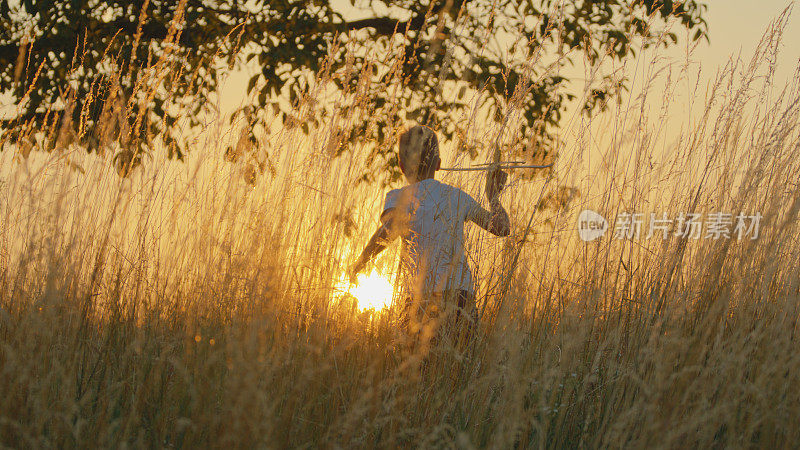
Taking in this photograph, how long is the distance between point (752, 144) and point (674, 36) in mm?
2321

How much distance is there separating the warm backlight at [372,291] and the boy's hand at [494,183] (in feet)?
1.71

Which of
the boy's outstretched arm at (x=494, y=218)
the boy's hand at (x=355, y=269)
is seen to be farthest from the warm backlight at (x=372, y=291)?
the boy's outstretched arm at (x=494, y=218)

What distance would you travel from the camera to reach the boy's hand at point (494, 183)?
2426 mm

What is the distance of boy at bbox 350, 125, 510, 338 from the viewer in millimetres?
1998

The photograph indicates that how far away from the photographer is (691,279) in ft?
Result: 6.91

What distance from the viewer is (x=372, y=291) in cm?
219

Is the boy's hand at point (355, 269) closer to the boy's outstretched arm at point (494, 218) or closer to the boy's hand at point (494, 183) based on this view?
the boy's outstretched arm at point (494, 218)

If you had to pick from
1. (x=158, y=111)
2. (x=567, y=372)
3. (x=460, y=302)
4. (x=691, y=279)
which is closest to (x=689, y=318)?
(x=691, y=279)

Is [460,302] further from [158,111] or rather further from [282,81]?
[158,111]

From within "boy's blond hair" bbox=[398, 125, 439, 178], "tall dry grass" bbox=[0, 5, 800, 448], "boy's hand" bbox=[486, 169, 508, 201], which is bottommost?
"tall dry grass" bbox=[0, 5, 800, 448]

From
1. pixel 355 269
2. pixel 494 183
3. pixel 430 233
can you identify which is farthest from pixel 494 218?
pixel 355 269

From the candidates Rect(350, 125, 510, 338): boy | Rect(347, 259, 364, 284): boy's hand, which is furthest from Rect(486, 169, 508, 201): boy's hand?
Rect(347, 259, 364, 284): boy's hand

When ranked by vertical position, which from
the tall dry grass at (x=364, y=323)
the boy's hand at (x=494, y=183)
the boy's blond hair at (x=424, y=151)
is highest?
the boy's blond hair at (x=424, y=151)

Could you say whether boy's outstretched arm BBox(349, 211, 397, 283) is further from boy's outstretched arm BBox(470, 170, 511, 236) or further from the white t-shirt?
boy's outstretched arm BBox(470, 170, 511, 236)
